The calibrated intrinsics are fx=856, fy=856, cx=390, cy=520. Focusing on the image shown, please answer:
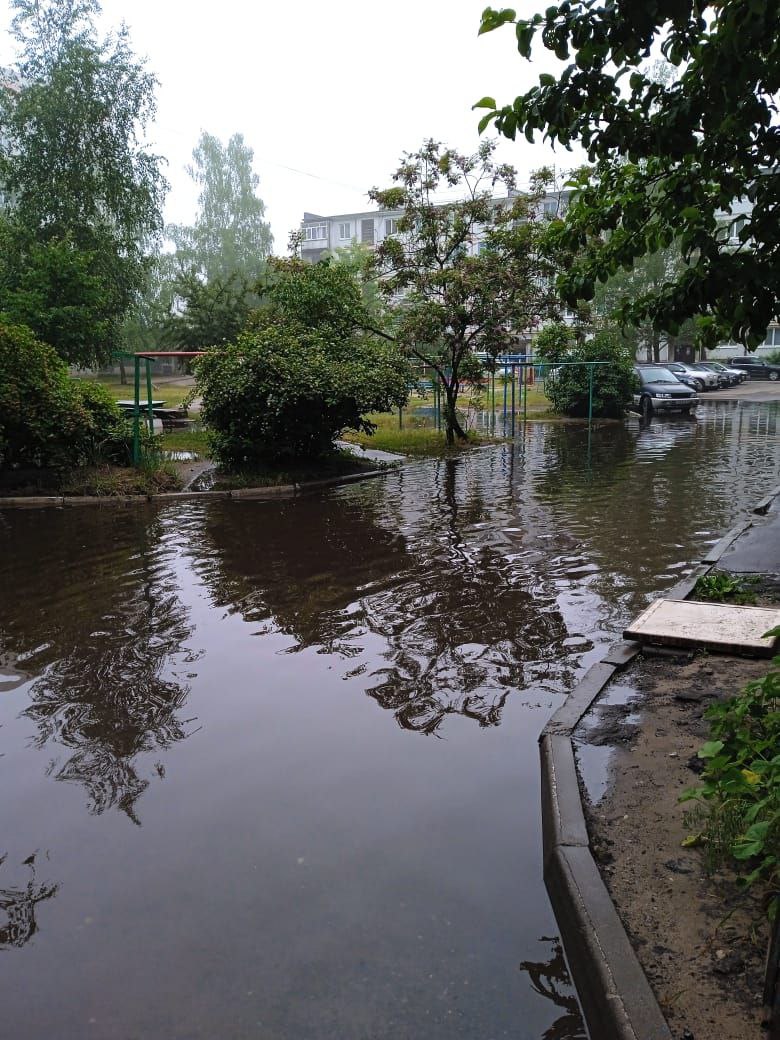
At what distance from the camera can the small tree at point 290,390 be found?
602 inches

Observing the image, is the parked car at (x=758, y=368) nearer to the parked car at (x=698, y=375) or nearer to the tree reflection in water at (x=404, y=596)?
the parked car at (x=698, y=375)

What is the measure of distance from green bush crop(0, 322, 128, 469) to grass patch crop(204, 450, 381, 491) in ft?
6.42

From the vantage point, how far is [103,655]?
21.9 feet

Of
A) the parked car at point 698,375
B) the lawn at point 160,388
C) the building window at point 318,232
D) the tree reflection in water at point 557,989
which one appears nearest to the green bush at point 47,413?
the tree reflection in water at point 557,989

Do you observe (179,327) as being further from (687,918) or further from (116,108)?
(687,918)

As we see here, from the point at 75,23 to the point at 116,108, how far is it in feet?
9.26

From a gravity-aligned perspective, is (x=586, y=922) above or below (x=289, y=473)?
below

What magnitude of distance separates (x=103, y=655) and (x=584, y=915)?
4.56 meters

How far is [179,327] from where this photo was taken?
126ft

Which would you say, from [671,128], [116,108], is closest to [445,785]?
[671,128]

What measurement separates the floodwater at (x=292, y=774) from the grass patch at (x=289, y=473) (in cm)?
436

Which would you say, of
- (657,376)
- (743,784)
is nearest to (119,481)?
(743,784)

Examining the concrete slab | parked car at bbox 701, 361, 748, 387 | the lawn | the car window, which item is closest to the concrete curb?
the concrete slab

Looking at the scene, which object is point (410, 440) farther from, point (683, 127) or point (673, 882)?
point (673, 882)
